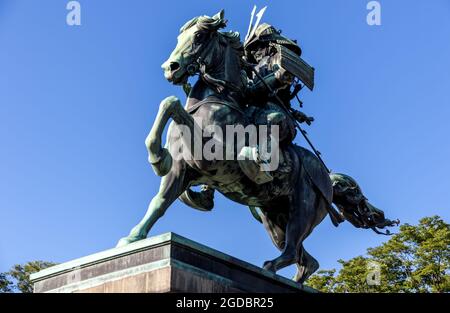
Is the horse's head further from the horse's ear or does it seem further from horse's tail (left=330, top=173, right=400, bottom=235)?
horse's tail (left=330, top=173, right=400, bottom=235)

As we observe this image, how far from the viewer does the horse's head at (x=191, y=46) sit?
29.3 feet

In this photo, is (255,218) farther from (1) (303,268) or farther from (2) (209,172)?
(2) (209,172)

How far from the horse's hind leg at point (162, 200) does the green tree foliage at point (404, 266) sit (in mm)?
16366

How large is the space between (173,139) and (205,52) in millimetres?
1139

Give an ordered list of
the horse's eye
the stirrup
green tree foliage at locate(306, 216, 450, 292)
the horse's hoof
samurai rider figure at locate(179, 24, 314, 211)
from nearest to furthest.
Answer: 1. the stirrup
2. the horse's eye
3. the horse's hoof
4. samurai rider figure at locate(179, 24, 314, 211)
5. green tree foliage at locate(306, 216, 450, 292)

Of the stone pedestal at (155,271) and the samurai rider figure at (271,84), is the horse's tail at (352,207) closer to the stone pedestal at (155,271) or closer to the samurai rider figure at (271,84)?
the samurai rider figure at (271,84)

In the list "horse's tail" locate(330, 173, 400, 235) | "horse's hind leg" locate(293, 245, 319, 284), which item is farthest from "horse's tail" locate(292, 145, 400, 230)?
"horse's hind leg" locate(293, 245, 319, 284)

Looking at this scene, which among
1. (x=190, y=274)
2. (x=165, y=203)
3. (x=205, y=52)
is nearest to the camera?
(x=190, y=274)

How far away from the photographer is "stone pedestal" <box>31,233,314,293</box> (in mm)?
7465

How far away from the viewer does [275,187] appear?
31.7 ft

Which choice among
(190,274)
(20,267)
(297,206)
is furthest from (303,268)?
(20,267)

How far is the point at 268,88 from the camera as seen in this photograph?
10086 mm

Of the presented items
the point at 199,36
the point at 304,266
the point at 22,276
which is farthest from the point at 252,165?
the point at 22,276
